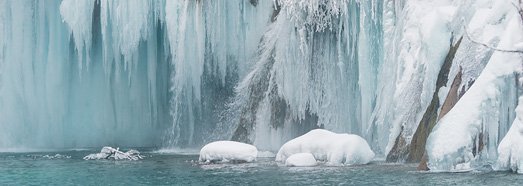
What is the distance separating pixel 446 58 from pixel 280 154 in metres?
5.99

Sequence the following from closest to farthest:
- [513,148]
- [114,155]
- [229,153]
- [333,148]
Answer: [513,148] < [333,148] < [229,153] < [114,155]

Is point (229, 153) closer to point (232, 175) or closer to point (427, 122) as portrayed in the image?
point (232, 175)

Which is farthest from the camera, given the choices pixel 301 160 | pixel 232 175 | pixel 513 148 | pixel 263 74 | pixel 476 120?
pixel 263 74

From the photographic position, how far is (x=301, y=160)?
20188 millimetres

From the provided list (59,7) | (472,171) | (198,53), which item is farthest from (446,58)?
(59,7)

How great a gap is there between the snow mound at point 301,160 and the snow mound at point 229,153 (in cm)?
192

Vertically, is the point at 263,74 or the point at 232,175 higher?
the point at 263,74

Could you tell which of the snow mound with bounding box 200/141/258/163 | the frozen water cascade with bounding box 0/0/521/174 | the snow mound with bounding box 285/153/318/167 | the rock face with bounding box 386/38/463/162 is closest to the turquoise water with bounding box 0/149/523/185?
the snow mound with bounding box 285/153/318/167

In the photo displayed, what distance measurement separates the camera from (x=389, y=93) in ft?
71.3

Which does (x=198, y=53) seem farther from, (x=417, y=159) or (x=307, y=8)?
(x=417, y=159)

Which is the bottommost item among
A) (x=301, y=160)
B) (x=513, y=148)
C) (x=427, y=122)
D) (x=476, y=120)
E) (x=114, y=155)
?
(x=301, y=160)

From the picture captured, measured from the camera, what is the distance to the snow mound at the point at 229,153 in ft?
72.0

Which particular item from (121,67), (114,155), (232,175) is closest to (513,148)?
(232,175)

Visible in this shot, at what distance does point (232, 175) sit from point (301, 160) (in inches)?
133
